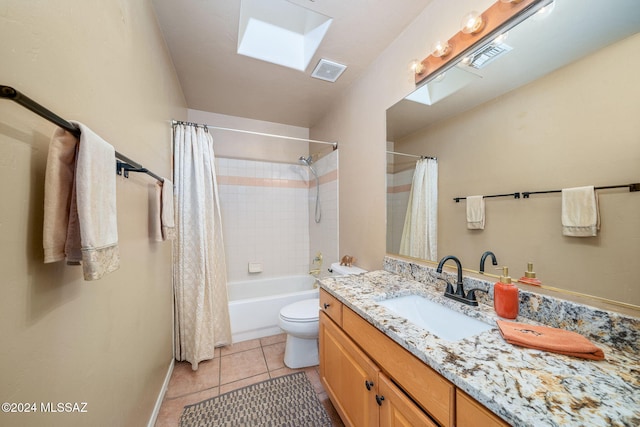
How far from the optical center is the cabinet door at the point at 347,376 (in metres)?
0.93

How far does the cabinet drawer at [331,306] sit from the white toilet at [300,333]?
1.35ft

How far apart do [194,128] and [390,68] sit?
171 centimetres

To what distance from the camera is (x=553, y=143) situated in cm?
84

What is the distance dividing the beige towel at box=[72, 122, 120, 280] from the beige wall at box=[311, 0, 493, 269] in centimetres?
152

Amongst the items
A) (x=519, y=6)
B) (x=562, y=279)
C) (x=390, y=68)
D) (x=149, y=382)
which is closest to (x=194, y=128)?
(x=390, y=68)

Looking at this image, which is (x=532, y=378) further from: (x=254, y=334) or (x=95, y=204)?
(x=254, y=334)

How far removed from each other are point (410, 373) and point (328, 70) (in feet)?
6.89

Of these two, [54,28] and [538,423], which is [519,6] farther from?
[54,28]

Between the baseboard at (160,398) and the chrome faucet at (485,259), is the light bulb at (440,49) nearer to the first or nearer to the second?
the chrome faucet at (485,259)

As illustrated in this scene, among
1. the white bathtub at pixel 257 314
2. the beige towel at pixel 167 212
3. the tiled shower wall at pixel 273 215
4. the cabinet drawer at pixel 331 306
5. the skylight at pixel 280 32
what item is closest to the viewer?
the cabinet drawer at pixel 331 306

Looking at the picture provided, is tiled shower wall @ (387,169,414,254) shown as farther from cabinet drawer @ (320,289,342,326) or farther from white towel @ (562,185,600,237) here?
white towel @ (562,185,600,237)

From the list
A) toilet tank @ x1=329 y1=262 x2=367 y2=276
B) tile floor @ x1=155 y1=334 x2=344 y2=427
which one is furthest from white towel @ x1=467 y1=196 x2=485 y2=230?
tile floor @ x1=155 y1=334 x2=344 y2=427

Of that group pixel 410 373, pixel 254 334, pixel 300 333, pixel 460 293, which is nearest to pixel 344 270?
pixel 300 333

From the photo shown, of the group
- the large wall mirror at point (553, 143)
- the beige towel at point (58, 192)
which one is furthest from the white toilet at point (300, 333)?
the beige towel at point (58, 192)
